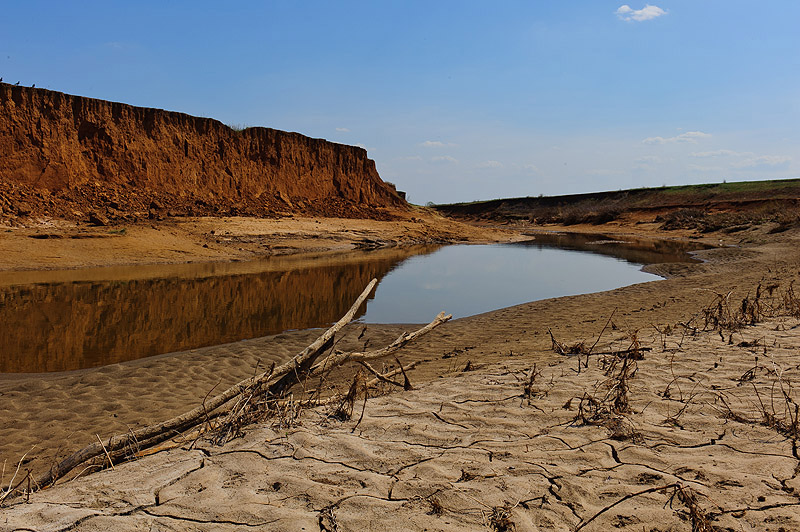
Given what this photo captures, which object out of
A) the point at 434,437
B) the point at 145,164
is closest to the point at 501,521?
the point at 434,437

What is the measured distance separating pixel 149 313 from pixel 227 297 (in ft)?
5.48

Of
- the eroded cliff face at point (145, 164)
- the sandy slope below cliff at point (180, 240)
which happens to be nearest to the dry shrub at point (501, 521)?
the sandy slope below cliff at point (180, 240)

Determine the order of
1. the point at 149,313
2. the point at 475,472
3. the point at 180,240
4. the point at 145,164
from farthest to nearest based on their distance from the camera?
the point at 145,164
the point at 180,240
the point at 149,313
the point at 475,472

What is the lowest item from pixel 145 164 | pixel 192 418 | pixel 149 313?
pixel 149 313

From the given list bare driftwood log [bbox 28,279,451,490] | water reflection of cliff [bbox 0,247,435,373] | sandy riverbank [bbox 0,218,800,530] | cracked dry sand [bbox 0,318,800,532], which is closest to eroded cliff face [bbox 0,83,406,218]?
water reflection of cliff [bbox 0,247,435,373]

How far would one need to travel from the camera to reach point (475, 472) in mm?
2246

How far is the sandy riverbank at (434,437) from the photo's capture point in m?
1.97

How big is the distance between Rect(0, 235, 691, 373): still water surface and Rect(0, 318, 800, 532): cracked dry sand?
3.87m

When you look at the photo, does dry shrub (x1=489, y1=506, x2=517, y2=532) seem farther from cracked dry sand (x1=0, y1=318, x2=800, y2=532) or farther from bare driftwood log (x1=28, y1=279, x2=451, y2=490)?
bare driftwood log (x1=28, y1=279, x2=451, y2=490)

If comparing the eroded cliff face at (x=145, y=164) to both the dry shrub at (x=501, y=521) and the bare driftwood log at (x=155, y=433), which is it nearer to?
the bare driftwood log at (x=155, y=433)

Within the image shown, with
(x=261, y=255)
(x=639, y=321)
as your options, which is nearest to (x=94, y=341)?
(x=639, y=321)

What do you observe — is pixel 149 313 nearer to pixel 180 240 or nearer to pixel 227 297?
pixel 227 297

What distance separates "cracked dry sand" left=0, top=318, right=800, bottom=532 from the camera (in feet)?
6.20

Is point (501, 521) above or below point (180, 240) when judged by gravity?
below
